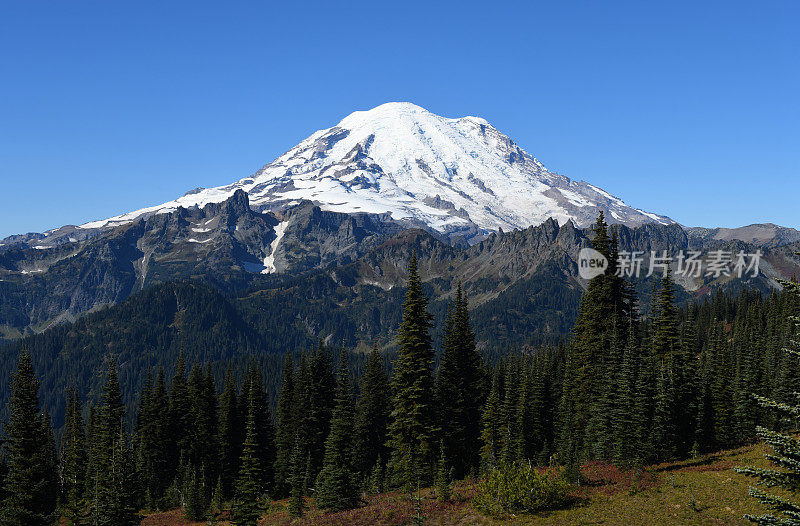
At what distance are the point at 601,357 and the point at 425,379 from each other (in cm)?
1705

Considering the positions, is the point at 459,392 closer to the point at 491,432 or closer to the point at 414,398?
the point at 491,432

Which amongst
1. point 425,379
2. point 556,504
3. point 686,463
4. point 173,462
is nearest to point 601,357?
point 686,463

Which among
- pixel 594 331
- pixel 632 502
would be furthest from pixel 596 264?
pixel 632 502

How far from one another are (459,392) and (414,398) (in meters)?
12.6

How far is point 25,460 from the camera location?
46.5 m

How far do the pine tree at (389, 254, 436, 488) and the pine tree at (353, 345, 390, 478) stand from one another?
83.6 feet

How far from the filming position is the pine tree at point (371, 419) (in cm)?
7481

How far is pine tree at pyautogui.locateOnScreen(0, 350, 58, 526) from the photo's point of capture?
151 feet

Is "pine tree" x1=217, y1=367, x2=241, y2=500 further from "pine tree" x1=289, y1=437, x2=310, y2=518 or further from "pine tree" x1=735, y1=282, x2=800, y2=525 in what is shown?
"pine tree" x1=735, y1=282, x2=800, y2=525

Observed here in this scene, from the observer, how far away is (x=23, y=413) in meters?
47.8

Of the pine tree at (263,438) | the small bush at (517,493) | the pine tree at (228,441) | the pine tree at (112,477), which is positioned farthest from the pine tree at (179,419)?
the small bush at (517,493)

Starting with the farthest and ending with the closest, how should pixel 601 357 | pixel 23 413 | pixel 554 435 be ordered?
pixel 554 435 < pixel 601 357 < pixel 23 413

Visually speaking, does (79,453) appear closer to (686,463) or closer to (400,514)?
(400,514)

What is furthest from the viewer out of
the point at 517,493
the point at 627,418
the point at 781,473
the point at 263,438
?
the point at 263,438
